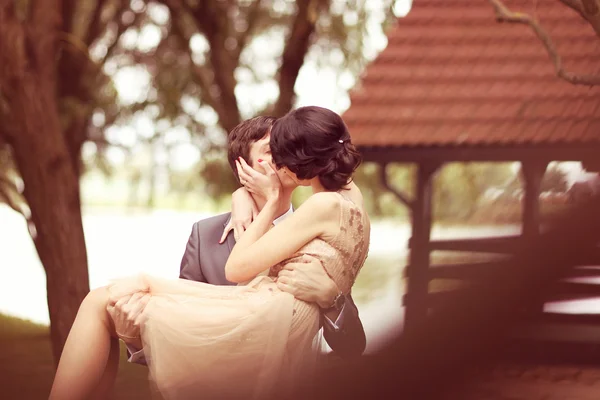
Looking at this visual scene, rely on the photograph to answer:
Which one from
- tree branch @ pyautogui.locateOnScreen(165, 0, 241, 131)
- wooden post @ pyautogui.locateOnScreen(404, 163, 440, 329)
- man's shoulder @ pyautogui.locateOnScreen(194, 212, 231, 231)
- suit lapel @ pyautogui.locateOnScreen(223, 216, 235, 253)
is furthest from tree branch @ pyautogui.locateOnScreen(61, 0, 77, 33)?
suit lapel @ pyautogui.locateOnScreen(223, 216, 235, 253)

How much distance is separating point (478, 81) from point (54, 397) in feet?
24.5

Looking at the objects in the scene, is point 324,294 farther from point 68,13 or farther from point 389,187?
point 68,13

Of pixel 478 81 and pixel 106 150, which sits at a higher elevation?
pixel 478 81

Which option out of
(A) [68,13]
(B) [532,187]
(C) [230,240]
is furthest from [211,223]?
(A) [68,13]

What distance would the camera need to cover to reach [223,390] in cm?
283

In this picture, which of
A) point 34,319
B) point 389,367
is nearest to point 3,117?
point 389,367

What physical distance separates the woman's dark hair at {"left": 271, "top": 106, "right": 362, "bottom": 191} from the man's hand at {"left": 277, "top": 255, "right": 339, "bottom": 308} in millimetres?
317

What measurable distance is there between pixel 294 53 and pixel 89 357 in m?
7.44

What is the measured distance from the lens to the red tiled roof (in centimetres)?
875

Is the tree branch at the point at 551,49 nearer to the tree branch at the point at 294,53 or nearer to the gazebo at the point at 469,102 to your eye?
the gazebo at the point at 469,102

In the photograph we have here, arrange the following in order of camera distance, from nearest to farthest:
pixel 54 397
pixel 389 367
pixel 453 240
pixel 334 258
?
1. pixel 389 367
2. pixel 54 397
3. pixel 334 258
4. pixel 453 240

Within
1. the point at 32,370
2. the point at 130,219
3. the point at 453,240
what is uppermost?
the point at 453,240

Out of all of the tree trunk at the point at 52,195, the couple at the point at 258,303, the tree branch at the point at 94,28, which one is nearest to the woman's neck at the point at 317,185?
the couple at the point at 258,303

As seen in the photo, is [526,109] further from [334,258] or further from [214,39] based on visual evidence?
[334,258]
